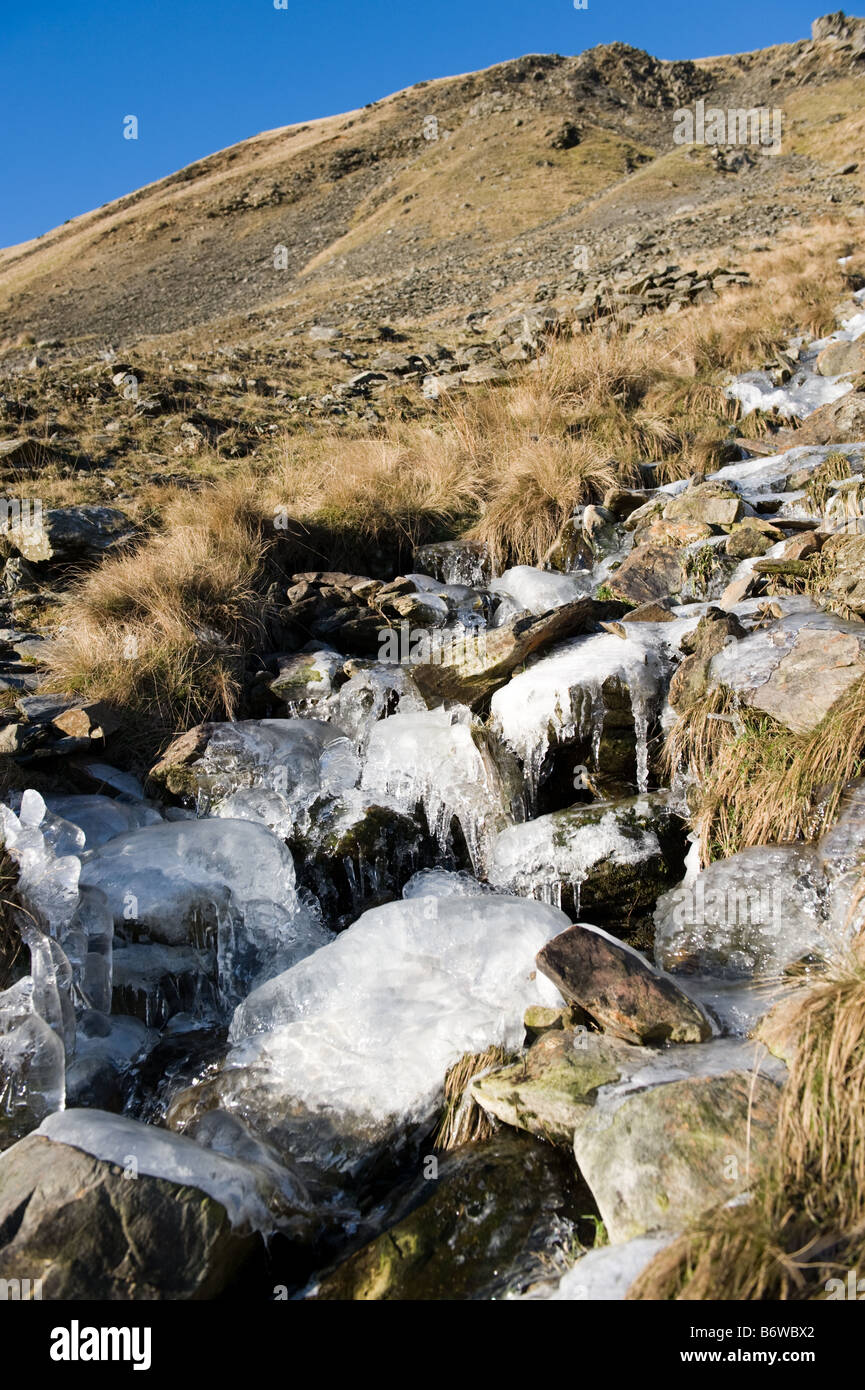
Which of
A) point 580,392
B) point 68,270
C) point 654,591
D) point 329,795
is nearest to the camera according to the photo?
point 329,795

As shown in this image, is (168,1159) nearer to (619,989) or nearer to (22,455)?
(619,989)

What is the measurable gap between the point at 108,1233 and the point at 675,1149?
156cm

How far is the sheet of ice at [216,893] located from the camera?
4.09 m

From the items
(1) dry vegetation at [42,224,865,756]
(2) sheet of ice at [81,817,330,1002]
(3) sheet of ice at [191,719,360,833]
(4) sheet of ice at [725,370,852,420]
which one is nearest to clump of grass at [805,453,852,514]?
(1) dry vegetation at [42,224,865,756]

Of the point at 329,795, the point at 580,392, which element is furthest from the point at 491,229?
the point at 329,795

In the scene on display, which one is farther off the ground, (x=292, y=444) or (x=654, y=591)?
(x=292, y=444)

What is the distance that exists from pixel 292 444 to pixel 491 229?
21.1m

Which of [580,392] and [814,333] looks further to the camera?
[814,333]

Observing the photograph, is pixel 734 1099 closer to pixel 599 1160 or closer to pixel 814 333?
pixel 599 1160

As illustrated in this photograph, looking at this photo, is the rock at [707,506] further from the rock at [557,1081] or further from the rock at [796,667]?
the rock at [557,1081]

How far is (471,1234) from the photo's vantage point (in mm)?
2459

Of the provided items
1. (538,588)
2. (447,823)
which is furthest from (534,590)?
(447,823)

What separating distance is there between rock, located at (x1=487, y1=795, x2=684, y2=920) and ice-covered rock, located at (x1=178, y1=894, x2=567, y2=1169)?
49 cm

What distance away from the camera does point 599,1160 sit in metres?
2.38
